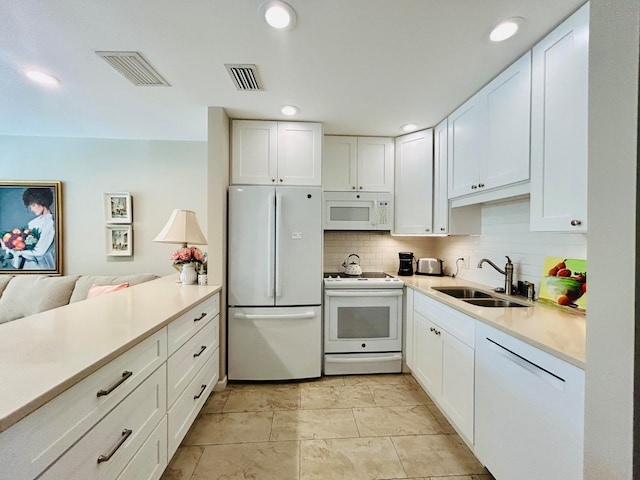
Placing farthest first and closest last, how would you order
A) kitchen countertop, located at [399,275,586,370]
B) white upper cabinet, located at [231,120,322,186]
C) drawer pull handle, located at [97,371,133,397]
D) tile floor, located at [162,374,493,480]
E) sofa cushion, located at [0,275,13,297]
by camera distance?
sofa cushion, located at [0,275,13,297], white upper cabinet, located at [231,120,322,186], tile floor, located at [162,374,493,480], kitchen countertop, located at [399,275,586,370], drawer pull handle, located at [97,371,133,397]

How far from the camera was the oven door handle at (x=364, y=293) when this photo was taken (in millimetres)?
2598

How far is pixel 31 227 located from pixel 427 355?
4.27 m

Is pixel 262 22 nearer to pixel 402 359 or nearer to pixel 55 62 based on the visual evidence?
pixel 55 62

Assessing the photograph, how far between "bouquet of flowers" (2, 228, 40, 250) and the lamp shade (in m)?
1.91

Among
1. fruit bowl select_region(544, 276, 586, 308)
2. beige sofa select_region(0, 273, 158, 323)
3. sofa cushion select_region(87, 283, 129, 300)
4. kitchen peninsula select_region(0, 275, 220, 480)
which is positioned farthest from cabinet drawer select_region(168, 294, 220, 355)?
fruit bowl select_region(544, 276, 586, 308)

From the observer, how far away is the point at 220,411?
2111 mm

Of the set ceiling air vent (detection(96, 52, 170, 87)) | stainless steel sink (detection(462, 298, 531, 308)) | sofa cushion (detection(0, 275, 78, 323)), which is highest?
ceiling air vent (detection(96, 52, 170, 87))

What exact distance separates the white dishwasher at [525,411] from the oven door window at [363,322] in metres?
1.13

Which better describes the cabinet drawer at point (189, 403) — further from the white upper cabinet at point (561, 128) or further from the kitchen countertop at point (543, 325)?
the white upper cabinet at point (561, 128)

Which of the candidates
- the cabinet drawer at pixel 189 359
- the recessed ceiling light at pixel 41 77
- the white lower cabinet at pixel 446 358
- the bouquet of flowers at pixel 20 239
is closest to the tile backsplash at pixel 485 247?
the white lower cabinet at pixel 446 358

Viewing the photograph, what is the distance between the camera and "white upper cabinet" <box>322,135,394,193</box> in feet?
9.60

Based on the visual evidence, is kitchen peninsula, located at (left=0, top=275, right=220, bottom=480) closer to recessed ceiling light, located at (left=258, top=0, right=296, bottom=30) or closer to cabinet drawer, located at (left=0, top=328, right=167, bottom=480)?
cabinet drawer, located at (left=0, top=328, right=167, bottom=480)

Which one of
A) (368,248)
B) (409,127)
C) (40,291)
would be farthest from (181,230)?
(409,127)

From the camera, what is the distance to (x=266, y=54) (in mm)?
1638
